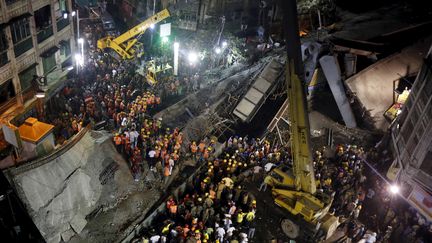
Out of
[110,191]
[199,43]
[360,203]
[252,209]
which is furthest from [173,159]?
[199,43]

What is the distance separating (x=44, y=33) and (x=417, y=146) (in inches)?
1056

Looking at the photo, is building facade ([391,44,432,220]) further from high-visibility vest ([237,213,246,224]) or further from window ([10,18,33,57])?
window ([10,18,33,57])

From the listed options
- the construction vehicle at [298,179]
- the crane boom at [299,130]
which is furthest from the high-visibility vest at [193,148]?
the crane boom at [299,130]

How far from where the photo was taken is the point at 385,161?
2703cm

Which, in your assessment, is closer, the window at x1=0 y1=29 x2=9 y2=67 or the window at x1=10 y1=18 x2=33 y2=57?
the window at x1=0 y1=29 x2=9 y2=67

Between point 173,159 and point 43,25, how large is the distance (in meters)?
14.6

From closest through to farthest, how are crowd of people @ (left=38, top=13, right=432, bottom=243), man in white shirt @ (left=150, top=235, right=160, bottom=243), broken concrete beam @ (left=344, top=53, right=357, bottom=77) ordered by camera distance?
1. man in white shirt @ (left=150, top=235, right=160, bottom=243)
2. crowd of people @ (left=38, top=13, right=432, bottom=243)
3. broken concrete beam @ (left=344, top=53, right=357, bottom=77)

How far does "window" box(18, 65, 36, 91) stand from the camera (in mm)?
27047

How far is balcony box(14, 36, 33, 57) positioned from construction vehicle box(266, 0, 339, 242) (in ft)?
61.1

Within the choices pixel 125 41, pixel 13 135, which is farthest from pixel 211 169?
pixel 125 41

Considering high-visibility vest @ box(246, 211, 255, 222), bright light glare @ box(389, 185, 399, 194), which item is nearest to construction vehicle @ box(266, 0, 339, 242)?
high-visibility vest @ box(246, 211, 255, 222)

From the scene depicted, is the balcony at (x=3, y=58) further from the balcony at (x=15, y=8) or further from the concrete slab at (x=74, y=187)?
the concrete slab at (x=74, y=187)

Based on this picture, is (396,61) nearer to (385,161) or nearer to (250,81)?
(385,161)

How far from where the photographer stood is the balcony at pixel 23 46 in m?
25.8
